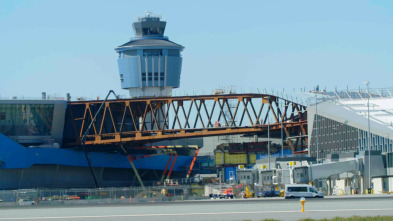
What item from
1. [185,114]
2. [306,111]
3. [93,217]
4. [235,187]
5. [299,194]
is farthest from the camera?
[306,111]

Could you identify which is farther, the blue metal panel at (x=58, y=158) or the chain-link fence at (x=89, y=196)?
the blue metal panel at (x=58, y=158)

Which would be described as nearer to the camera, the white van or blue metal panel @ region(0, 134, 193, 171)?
the white van

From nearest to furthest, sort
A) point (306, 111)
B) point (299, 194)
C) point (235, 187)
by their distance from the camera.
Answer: point (299, 194) → point (235, 187) → point (306, 111)

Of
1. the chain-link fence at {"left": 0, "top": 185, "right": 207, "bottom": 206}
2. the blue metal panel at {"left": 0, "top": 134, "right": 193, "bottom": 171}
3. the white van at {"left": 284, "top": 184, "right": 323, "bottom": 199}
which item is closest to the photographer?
the white van at {"left": 284, "top": 184, "right": 323, "bottom": 199}

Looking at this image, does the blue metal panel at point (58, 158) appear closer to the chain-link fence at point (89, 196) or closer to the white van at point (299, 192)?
the chain-link fence at point (89, 196)

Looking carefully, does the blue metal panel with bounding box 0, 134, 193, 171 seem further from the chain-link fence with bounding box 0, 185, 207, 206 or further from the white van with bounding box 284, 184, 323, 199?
the white van with bounding box 284, 184, 323, 199

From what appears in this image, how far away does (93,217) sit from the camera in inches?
2416

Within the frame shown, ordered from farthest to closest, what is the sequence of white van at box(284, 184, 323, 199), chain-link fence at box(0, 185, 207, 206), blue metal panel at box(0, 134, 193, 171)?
blue metal panel at box(0, 134, 193, 171)
chain-link fence at box(0, 185, 207, 206)
white van at box(284, 184, 323, 199)

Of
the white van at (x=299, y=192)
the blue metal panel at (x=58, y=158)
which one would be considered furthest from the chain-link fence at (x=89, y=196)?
the blue metal panel at (x=58, y=158)

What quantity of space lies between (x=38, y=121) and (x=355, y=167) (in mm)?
67593

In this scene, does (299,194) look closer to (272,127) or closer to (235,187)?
(235,187)

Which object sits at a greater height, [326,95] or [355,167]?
[326,95]

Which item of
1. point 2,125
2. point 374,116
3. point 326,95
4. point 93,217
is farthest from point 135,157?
point 93,217

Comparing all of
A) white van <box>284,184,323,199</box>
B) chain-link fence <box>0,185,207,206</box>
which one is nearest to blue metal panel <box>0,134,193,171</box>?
chain-link fence <box>0,185,207,206</box>
